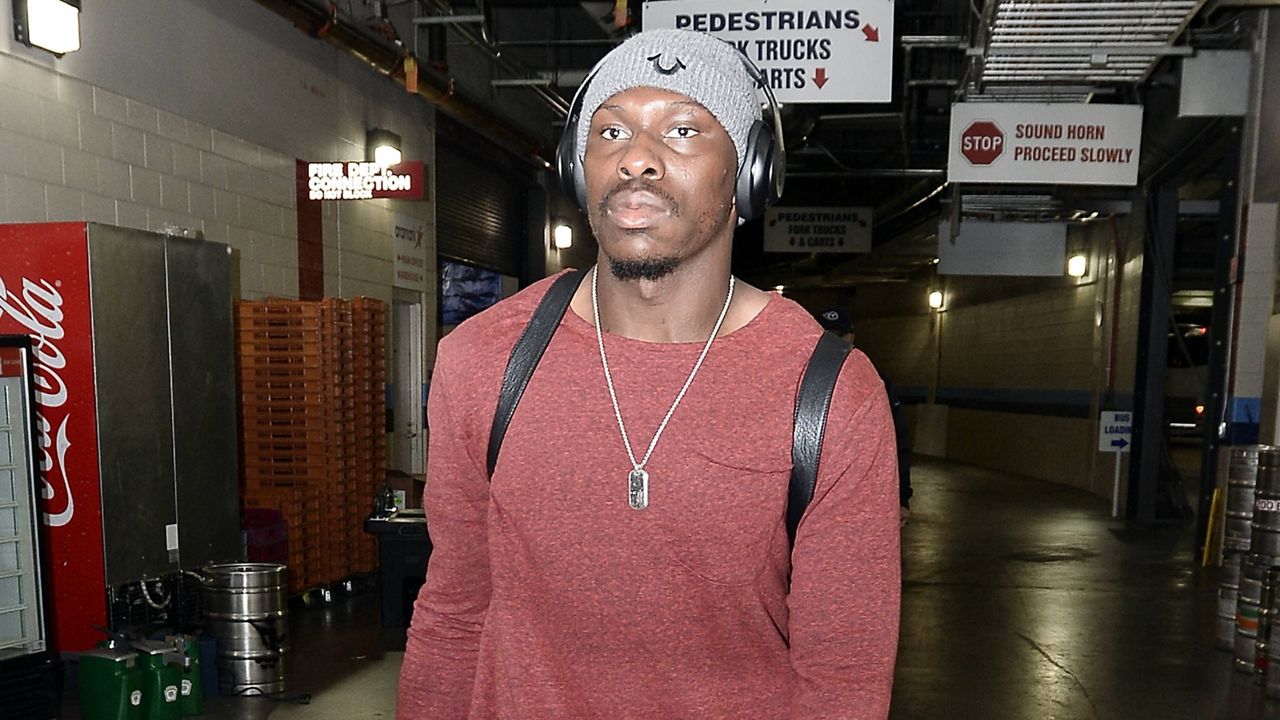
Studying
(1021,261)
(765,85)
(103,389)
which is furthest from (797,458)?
(1021,261)

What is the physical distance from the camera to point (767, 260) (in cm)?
2361

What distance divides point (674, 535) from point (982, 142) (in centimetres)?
612

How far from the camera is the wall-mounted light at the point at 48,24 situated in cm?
446

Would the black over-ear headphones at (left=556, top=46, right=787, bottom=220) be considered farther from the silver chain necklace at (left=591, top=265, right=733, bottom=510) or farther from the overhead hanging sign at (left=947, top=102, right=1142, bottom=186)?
the overhead hanging sign at (left=947, top=102, right=1142, bottom=186)

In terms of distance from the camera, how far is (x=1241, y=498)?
19.2 ft

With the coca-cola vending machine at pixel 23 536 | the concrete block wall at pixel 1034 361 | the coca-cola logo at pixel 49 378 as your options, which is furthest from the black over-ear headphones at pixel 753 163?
the concrete block wall at pixel 1034 361

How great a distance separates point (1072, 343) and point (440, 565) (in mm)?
12948

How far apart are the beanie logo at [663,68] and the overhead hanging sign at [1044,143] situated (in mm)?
5630

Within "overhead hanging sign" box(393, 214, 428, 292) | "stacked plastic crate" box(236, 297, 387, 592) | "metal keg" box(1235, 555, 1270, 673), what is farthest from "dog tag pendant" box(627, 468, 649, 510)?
"overhead hanging sign" box(393, 214, 428, 292)

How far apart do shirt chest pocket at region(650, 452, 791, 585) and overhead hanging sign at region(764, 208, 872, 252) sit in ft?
39.6

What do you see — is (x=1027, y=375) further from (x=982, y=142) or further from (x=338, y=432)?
(x=338, y=432)

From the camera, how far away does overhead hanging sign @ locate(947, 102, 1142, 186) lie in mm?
6480


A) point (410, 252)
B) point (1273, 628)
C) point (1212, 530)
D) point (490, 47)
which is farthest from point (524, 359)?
point (1212, 530)

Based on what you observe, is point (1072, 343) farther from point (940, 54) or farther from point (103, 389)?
point (103, 389)
